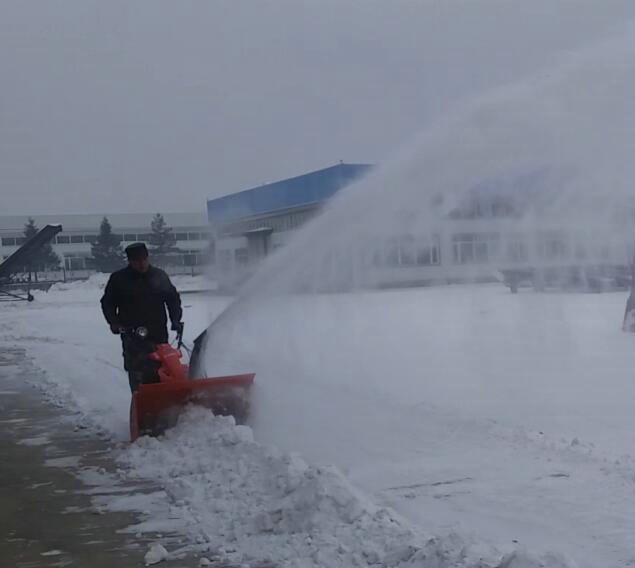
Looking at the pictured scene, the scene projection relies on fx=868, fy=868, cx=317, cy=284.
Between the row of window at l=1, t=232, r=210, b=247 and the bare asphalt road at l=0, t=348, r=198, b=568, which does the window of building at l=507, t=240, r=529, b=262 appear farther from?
the row of window at l=1, t=232, r=210, b=247

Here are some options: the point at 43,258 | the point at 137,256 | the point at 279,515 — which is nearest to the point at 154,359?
the point at 137,256

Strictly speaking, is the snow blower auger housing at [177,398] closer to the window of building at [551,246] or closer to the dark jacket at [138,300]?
the dark jacket at [138,300]

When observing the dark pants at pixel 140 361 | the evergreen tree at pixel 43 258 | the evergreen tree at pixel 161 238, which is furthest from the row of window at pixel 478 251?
the evergreen tree at pixel 43 258

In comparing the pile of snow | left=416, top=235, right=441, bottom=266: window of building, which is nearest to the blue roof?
left=416, top=235, right=441, bottom=266: window of building

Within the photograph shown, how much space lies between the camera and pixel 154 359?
24.9ft

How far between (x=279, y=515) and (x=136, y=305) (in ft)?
11.1

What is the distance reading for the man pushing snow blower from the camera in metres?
7.11

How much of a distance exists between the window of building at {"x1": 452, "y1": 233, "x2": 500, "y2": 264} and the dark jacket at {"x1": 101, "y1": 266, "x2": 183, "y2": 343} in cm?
360

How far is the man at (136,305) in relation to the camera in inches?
304

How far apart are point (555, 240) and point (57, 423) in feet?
19.2

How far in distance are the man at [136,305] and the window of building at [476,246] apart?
11.9 feet

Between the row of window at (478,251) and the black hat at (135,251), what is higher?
the black hat at (135,251)

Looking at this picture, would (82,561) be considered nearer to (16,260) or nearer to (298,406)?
(298,406)

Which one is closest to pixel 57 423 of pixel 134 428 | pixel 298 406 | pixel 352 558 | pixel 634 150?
pixel 134 428
